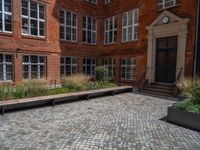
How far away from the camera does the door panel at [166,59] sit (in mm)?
11945

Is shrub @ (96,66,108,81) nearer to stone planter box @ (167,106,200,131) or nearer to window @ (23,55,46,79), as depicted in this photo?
window @ (23,55,46,79)

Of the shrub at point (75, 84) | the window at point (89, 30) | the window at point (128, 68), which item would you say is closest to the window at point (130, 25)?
the window at point (128, 68)

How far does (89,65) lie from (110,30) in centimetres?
388

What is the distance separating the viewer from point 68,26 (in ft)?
49.6

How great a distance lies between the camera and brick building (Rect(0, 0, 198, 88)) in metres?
11.5

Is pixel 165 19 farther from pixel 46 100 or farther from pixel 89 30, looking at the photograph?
pixel 46 100

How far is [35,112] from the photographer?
23.8 feet

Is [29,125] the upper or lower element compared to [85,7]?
lower

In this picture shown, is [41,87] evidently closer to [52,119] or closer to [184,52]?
[52,119]

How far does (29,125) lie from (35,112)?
159cm

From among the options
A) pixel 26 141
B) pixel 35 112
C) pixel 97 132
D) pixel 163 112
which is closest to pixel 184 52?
pixel 163 112

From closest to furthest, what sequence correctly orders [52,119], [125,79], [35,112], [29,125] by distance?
[29,125], [52,119], [35,112], [125,79]

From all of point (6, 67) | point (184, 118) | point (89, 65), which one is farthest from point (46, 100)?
point (89, 65)

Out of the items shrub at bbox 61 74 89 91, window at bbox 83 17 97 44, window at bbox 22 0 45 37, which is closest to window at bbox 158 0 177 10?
window at bbox 83 17 97 44
